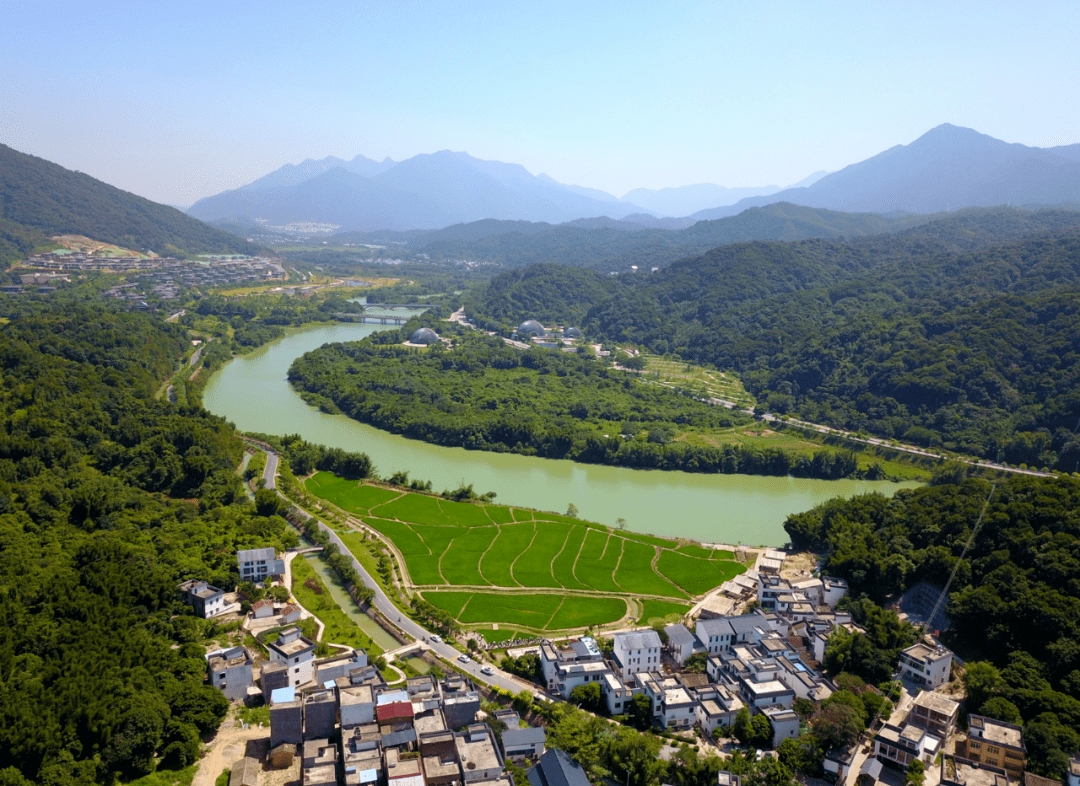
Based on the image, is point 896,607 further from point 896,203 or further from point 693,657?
point 896,203

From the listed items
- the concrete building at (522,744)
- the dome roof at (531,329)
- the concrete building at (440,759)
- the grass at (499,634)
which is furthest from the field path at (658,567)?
the dome roof at (531,329)

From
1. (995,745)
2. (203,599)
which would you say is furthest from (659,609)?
(203,599)

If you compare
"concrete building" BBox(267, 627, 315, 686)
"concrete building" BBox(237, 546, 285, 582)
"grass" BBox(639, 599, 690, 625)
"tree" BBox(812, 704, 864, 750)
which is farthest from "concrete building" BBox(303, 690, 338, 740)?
"tree" BBox(812, 704, 864, 750)

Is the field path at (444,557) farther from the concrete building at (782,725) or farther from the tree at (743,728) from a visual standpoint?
the concrete building at (782,725)

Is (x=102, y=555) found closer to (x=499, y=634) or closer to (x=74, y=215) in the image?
(x=499, y=634)

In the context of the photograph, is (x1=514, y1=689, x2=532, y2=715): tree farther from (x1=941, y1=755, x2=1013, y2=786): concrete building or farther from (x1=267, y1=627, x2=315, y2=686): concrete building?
(x1=941, y1=755, x2=1013, y2=786): concrete building

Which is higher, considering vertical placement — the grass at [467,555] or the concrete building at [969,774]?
the grass at [467,555]
